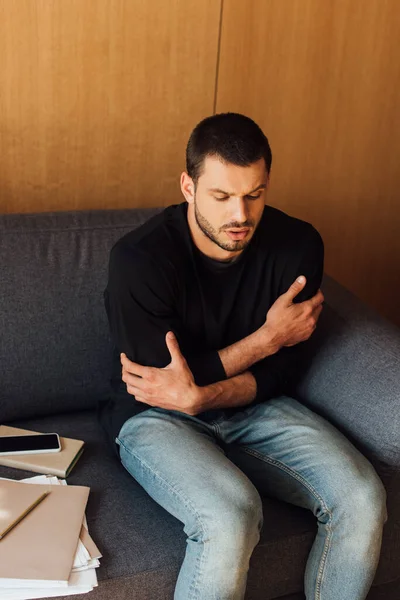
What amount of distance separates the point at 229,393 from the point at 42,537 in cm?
53

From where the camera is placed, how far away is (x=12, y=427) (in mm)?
2084

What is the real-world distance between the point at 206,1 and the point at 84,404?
117cm

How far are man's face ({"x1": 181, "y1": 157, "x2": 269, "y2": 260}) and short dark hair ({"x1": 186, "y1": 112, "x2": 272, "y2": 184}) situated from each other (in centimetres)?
2

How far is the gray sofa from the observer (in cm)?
184

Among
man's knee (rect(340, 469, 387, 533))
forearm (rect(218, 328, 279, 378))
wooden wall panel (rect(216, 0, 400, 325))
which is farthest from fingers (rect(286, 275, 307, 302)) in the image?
wooden wall panel (rect(216, 0, 400, 325))

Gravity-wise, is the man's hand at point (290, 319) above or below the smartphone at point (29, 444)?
above

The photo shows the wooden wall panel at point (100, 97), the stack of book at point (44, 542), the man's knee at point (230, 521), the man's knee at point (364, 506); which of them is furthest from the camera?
the wooden wall panel at point (100, 97)

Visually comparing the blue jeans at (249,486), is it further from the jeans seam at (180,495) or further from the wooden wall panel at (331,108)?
the wooden wall panel at (331,108)

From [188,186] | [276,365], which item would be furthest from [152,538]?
[188,186]

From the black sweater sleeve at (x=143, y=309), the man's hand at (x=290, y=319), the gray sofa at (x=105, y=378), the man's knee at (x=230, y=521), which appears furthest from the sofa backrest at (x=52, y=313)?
the man's knee at (x=230, y=521)

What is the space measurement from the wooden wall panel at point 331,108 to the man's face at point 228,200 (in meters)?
0.74

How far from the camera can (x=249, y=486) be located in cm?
178

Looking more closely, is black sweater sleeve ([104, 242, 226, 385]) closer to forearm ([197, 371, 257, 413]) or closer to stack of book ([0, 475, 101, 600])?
forearm ([197, 371, 257, 413])

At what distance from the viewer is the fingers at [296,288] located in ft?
6.66
